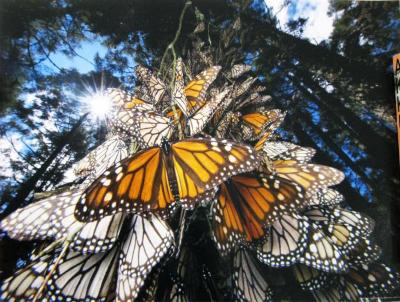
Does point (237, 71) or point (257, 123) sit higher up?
point (237, 71)

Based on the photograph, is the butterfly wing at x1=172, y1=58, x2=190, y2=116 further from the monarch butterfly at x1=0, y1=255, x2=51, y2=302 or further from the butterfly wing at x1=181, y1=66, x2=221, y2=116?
the monarch butterfly at x1=0, y1=255, x2=51, y2=302

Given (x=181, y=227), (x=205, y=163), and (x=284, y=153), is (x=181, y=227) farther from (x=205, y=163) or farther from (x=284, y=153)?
(x=284, y=153)

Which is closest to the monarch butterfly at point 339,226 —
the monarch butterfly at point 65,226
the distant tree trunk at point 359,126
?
the monarch butterfly at point 65,226

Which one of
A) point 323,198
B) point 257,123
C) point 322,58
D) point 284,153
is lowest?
point 323,198

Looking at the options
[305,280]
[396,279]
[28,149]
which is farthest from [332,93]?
[28,149]

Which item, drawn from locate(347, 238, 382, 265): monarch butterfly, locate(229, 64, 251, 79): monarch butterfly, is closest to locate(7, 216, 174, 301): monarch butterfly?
locate(347, 238, 382, 265): monarch butterfly

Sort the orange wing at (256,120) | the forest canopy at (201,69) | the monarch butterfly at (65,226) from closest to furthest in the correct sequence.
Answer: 1. the monarch butterfly at (65,226)
2. the orange wing at (256,120)
3. the forest canopy at (201,69)

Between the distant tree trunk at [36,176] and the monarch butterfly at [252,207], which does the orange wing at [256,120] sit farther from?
the distant tree trunk at [36,176]

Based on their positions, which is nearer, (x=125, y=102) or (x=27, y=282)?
(x=27, y=282)

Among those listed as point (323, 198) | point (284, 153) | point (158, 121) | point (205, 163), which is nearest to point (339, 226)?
point (323, 198)
